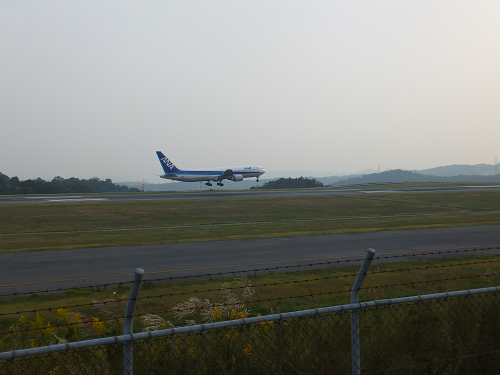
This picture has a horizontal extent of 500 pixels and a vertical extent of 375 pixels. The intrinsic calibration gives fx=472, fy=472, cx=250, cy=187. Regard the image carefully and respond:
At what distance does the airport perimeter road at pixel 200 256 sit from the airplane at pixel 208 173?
57.8m

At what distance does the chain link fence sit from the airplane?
7762cm

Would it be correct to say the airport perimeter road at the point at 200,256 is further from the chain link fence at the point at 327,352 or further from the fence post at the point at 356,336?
the fence post at the point at 356,336

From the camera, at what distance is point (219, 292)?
49.6 feet

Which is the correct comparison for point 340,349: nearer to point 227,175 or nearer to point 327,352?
point 327,352

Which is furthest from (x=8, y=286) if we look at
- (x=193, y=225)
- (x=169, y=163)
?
(x=169, y=163)

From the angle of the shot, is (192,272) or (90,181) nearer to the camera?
(192,272)

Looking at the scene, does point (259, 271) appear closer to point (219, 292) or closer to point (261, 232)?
point (219, 292)

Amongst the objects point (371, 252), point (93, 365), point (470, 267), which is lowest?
point (470, 267)

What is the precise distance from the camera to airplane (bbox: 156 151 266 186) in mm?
85750

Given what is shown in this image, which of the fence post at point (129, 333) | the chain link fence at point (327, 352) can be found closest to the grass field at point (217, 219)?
the chain link fence at point (327, 352)

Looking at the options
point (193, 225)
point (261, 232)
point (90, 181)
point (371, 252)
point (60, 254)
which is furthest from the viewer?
point (90, 181)

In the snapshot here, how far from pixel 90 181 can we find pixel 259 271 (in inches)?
6386

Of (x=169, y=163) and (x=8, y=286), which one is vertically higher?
(x=169, y=163)

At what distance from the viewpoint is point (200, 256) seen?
22.5 meters
